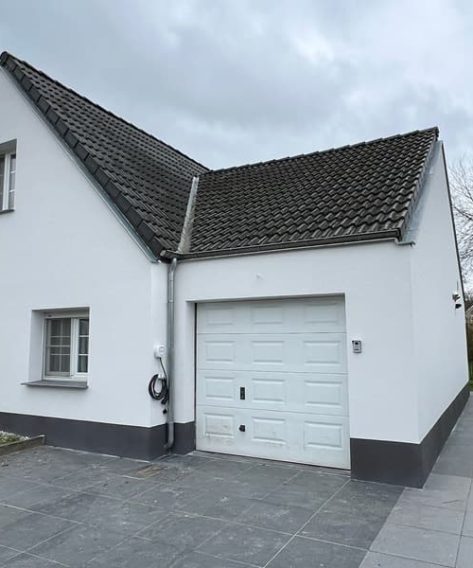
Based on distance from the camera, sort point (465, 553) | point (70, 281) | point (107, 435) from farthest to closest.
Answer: point (70, 281) < point (107, 435) < point (465, 553)

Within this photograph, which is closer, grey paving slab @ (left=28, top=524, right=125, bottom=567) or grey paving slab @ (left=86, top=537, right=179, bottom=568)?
grey paving slab @ (left=86, top=537, right=179, bottom=568)

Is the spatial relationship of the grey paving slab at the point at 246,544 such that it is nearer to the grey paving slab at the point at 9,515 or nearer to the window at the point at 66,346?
the grey paving slab at the point at 9,515

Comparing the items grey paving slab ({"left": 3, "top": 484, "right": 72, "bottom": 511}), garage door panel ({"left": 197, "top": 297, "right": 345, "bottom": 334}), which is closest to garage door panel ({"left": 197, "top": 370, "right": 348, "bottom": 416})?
garage door panel ({"left": 197, "top": 297, "right": 345, "bottom": 334})

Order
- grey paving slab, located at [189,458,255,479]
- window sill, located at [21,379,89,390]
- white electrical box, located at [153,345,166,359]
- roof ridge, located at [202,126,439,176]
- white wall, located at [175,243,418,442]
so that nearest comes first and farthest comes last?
white wall, located at [175,243,418,442] < grey paving slab, located at [189,458,255,479] < white electrical box, located at [153,345,166,359] < window sill, located at [21,379,89,390] < roof ridge, located at [202,126,439,176]

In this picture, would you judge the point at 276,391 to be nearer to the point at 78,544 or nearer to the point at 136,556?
the point at 136,556

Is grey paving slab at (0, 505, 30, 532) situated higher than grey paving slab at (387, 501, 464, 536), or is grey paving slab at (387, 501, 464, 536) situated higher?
grey paving slab at (387, 501, 464, 536)

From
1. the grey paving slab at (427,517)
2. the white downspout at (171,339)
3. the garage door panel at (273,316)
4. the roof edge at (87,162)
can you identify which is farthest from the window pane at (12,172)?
the grey paving slab at (427,517)

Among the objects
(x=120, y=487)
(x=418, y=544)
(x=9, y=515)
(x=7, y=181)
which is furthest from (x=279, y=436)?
(x=7, y=181)

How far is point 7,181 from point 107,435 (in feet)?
18.7

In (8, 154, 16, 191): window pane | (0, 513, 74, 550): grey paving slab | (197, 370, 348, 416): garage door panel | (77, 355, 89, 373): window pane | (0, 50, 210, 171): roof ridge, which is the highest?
(0, 50, 210, 171): roof ridge

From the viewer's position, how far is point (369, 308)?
5883mm

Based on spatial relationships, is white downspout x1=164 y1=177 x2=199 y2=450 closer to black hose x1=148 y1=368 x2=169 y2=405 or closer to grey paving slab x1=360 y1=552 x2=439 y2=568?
black hose x1=148 y1=368 x2=169 y2=405

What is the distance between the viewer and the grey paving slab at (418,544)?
3.68 metres

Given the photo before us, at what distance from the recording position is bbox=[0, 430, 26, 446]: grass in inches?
303
